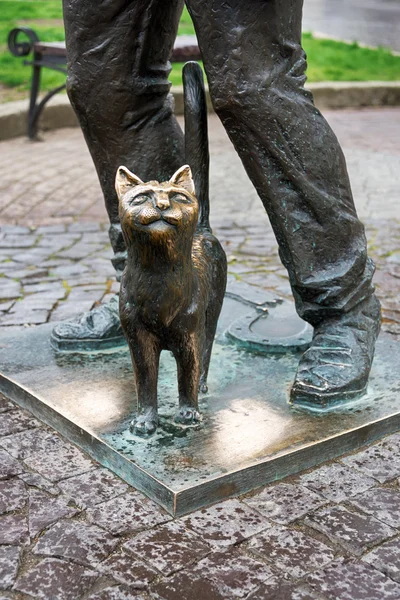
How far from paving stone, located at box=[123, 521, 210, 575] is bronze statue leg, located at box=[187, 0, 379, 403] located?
2.40 feet

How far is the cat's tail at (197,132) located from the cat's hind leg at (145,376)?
0.48 metres

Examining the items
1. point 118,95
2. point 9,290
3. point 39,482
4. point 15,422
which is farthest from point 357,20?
point 39,482

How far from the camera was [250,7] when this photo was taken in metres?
2.66

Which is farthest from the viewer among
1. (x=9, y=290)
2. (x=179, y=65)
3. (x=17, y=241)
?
(x=179, y=65)

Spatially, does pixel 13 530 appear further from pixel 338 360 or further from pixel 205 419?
pixel 338 360

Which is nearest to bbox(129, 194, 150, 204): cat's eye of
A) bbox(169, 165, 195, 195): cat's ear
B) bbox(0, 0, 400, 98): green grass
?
bbox(169, 165, 195, 195): cat's ear

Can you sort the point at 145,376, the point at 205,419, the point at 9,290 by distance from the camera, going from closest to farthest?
the point at 145,376
the point at 205,419
the point at 9,290

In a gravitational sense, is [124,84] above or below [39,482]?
above

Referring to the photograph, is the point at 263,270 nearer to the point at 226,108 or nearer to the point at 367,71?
the point at 226,108

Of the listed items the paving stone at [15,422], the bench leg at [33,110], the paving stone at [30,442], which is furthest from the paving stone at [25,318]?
the bench leg at [33,110]

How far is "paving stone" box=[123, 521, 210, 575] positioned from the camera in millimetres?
2195

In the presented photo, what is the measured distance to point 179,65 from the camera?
1177 centimetres

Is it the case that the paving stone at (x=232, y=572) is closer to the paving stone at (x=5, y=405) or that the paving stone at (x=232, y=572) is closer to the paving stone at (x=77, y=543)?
the paving stone at (x=77, y=543)

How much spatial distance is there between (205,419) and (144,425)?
0.20 meters
